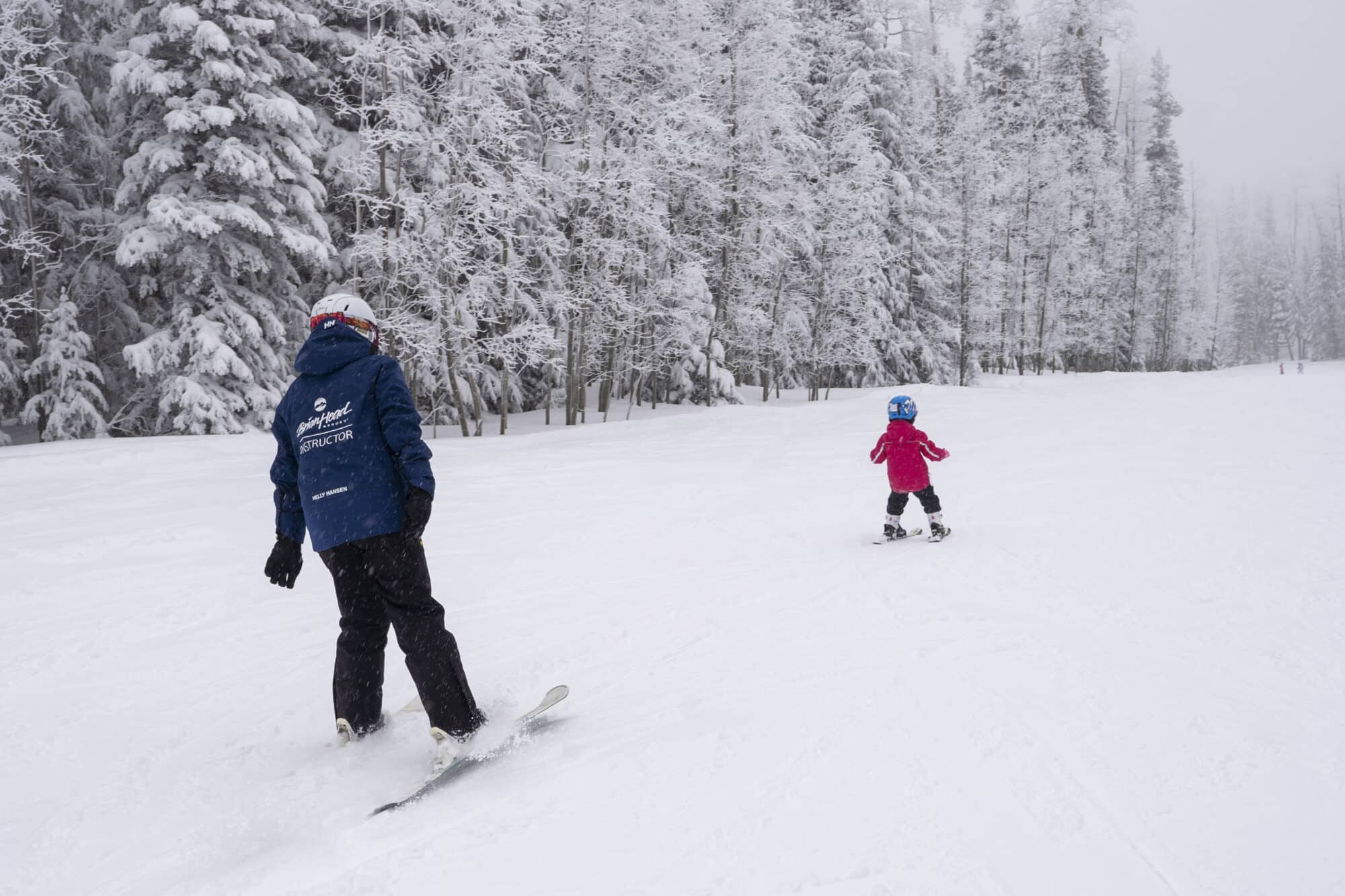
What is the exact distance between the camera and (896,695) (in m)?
4.14

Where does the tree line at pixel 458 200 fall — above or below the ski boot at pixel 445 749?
above

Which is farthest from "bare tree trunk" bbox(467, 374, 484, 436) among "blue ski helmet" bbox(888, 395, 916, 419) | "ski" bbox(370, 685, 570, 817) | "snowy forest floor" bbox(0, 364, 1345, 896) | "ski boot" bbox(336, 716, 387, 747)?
"ski" bbox(370, 685, 570, 817)

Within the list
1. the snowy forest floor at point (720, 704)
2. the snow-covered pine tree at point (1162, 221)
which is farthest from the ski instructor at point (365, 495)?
the snow-covered pine tree at point (1162, 221)

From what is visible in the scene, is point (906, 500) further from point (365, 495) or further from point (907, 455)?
point (365, 495)

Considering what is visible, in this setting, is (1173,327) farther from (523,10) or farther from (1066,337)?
(523,10)

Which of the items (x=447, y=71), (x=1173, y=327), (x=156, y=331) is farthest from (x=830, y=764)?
(x=1173, y=327)

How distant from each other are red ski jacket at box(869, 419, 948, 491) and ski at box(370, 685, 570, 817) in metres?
5.21

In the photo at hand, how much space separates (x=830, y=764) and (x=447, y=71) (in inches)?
737

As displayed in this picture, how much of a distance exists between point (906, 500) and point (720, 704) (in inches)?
193

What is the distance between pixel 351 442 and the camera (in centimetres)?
351

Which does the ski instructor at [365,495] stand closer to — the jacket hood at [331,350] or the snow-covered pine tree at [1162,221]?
the jacket hood at [331,350]

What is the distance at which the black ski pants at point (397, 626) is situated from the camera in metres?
3.55

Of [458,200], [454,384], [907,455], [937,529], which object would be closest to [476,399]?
[454,384]

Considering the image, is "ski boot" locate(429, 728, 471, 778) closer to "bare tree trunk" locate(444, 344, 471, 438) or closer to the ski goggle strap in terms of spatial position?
the ski goggle strap
